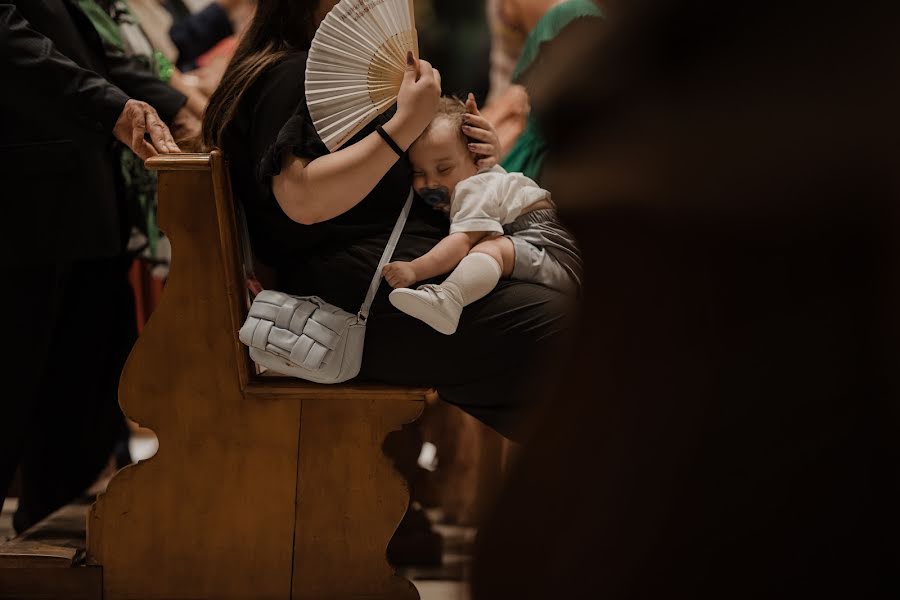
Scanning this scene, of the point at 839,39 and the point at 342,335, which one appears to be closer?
the point at 839,39

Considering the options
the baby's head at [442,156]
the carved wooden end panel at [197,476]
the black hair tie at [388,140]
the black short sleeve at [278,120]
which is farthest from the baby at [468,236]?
the carved wooden end panel at [197,476]

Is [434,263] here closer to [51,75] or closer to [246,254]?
[246,254]

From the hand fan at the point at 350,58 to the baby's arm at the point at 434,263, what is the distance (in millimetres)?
255

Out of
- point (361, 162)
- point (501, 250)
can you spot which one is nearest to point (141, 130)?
point (361, 162)

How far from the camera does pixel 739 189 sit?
0.47 m

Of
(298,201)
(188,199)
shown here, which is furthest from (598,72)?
(188,199)

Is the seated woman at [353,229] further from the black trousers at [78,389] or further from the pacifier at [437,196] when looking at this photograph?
the black trousers at [78,389]

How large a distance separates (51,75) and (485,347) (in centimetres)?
115

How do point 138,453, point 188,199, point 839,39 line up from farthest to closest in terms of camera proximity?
point 138,453
point 188,199
point 839,39

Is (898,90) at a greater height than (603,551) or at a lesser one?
greater

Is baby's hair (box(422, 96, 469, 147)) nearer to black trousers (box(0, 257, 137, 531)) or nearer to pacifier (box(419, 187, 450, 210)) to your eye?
pacifier (box(419, 187, 450, 210))

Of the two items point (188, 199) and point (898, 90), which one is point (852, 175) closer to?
point (898, 90)

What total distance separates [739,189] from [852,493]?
149 mm

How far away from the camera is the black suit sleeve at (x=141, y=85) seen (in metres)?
2.63
